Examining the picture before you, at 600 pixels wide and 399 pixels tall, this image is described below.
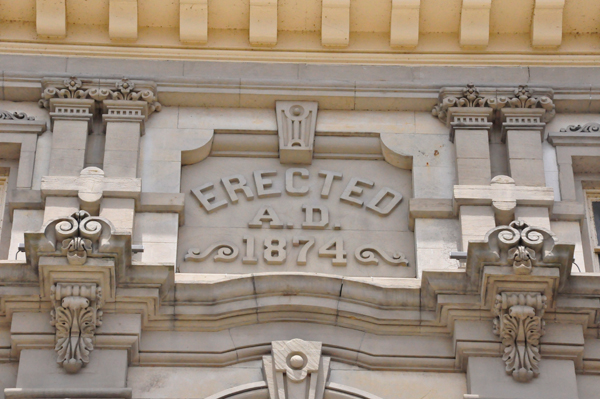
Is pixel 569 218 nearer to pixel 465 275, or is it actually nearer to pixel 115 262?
pixel 465 275

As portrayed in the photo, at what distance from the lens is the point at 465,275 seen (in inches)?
671

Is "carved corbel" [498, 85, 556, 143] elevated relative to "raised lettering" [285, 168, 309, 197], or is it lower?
elevated

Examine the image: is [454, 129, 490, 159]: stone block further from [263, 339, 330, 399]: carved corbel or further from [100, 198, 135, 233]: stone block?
[100, 198, 135, 233]: stone block

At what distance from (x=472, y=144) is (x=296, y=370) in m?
4.03

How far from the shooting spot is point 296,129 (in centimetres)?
1919

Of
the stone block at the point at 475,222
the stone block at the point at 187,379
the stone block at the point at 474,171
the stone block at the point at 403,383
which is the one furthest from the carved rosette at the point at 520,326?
the stone block at the point at 187,379

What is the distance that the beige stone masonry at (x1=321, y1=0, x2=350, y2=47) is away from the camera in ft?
65.3

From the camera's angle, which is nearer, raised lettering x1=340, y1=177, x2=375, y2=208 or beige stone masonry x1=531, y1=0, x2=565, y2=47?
raised lettering x1=340, y1=177, x2=375, y2=208

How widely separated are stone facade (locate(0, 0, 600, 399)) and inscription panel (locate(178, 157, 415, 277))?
3 centimetres

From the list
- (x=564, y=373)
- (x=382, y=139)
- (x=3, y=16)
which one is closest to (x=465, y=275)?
(x=564, y=373)

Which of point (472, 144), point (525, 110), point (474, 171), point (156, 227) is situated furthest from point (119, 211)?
point (525, 110)

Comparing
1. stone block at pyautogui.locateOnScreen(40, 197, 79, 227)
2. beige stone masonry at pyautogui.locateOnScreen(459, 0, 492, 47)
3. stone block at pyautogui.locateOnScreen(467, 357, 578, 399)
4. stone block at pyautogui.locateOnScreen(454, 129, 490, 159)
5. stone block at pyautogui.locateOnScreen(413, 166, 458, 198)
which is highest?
beige stone masonry at pyautogui.locateOnScreen(459, 0, 492, 47)

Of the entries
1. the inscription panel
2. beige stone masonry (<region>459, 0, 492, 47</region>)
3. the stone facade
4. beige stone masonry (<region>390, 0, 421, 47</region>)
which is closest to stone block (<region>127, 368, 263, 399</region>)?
the stone facade

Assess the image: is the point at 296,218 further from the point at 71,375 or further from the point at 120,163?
the point at 71,375
